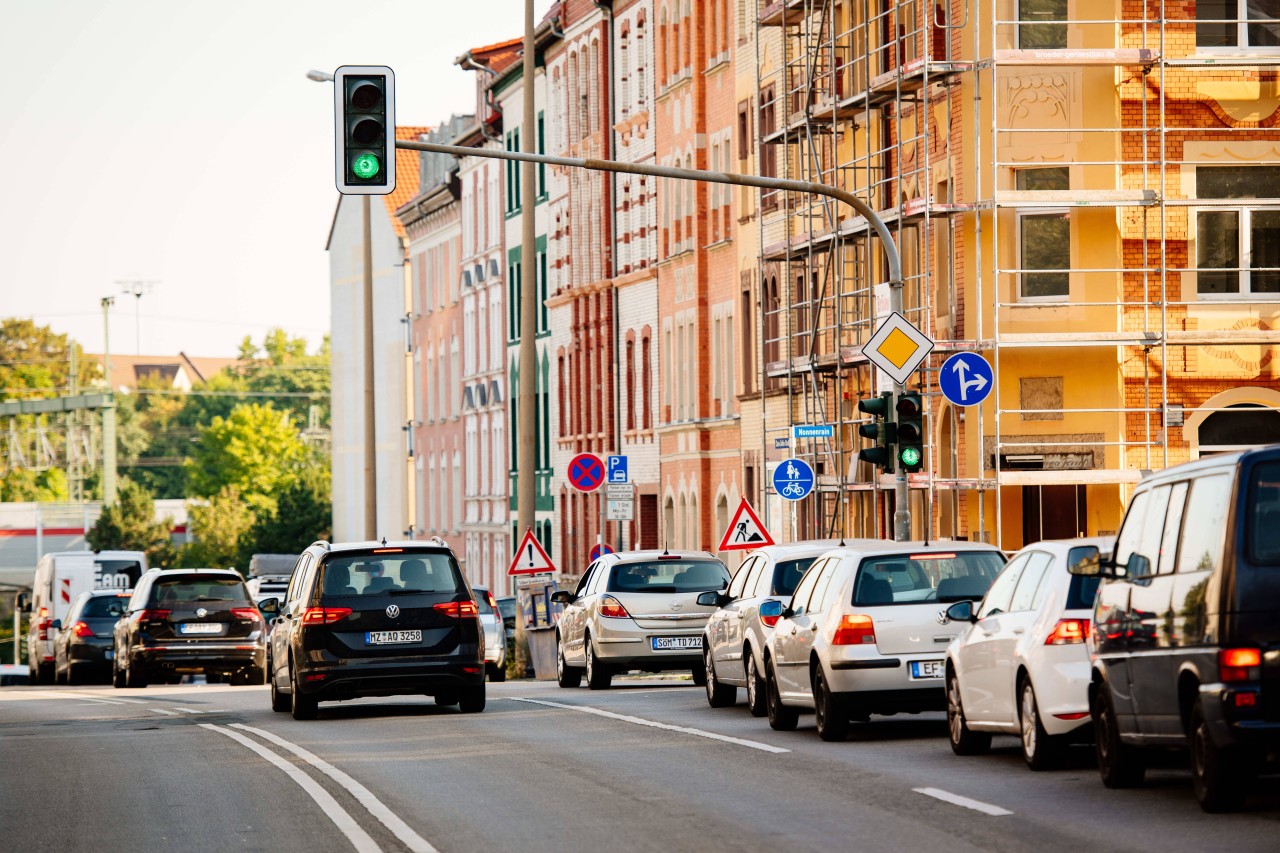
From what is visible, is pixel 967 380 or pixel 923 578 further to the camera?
pixel 967 380

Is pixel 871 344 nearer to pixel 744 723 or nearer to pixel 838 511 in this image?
pixel 744 723

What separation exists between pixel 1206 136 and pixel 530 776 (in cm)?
2141

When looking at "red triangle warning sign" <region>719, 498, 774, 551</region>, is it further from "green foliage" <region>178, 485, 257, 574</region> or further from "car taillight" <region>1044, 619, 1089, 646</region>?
"green foliage" <region>178, 485, 257, 574</region>

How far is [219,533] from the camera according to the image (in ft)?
425

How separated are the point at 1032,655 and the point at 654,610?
14014 millimetres

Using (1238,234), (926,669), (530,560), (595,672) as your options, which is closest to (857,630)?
(926,669)

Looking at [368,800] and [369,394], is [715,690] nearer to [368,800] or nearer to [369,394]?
[368,800]

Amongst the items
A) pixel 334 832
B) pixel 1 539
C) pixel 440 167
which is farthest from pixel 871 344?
pixel 1 539

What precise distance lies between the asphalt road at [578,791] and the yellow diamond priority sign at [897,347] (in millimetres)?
5177

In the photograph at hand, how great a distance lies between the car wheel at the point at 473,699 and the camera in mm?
25844

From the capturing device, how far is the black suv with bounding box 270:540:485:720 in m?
25.2

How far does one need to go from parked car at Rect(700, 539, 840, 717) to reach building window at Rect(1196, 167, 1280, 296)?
13.3 metres

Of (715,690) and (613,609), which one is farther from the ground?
(613,609)

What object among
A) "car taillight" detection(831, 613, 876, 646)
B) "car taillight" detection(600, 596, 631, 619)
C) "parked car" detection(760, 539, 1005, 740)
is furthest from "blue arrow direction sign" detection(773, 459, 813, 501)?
"car taillight" detection(831, 613, 876, 646)
